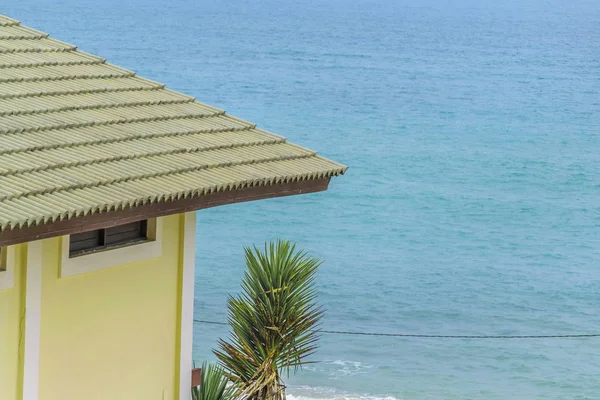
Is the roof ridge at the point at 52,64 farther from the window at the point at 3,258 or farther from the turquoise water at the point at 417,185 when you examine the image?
the turquoise water at the point at 417,185

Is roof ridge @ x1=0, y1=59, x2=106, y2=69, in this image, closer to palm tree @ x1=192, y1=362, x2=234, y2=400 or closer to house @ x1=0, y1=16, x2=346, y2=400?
house @ x1=0, y1=16, x2=346, y2=400

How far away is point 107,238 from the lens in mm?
7383

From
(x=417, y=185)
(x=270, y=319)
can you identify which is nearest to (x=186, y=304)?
(x=270, y=319)

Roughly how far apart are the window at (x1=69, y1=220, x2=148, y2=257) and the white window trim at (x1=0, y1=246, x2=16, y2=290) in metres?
0.48

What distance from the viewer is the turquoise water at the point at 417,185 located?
1049 inches

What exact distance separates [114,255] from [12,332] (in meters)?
0.90

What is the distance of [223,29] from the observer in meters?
103

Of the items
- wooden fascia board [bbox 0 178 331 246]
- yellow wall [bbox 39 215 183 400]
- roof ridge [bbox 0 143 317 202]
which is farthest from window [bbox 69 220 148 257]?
wooden fascia board [bbox 0 178 331 246]

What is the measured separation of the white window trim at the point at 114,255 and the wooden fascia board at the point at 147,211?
23.5 inches

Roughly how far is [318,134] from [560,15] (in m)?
94.1

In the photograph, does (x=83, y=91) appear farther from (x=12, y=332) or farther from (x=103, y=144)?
(x=12, y=332)

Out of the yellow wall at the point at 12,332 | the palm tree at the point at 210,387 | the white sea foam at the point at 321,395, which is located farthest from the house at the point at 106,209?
the white sea foam at the point at 321,395

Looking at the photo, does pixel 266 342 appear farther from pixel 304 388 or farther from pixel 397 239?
pixel 397 239

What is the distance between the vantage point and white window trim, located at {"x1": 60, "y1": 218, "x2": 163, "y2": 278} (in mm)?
7027
